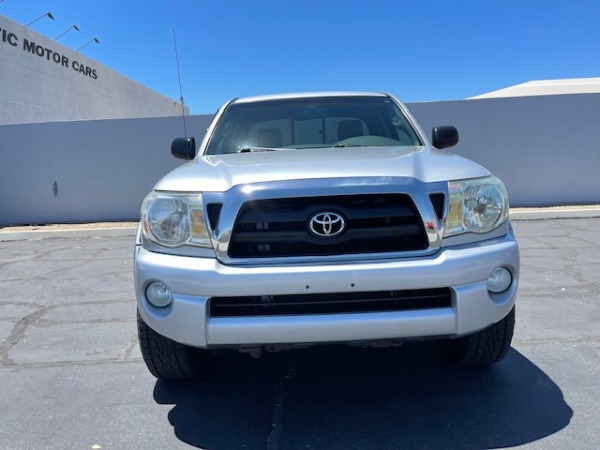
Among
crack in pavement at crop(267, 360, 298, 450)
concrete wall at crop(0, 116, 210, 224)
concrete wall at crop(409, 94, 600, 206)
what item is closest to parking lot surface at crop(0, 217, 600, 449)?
crack in pavement at crop(267, 360, 298, 450)

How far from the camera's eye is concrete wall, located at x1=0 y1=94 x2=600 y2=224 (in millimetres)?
10320

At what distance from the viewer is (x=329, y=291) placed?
2277 millimetres

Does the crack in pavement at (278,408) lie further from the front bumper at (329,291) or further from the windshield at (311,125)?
the windshield at (311,125)

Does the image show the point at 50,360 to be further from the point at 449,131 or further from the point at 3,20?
the point at 3,20

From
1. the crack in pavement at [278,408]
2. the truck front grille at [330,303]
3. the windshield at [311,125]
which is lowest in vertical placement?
the crack in pavement at [278,408]

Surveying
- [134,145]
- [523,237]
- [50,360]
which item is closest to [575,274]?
[523,237]

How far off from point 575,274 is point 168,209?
15.6 ft

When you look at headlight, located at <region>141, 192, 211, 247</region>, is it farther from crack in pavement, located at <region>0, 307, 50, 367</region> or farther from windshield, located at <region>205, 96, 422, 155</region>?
crack in pavement, located at <region>0, 307, 50, 367</region>

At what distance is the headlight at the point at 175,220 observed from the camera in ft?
7.95

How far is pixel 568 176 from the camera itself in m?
10.6

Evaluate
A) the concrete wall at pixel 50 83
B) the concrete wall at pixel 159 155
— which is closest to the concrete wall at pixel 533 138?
the concrete wall at pixel 159 155

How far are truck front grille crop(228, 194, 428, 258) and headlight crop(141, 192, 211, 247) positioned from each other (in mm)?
196

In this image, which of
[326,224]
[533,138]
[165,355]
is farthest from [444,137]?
[533,138]

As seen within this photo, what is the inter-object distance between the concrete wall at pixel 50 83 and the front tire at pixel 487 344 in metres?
14.2
